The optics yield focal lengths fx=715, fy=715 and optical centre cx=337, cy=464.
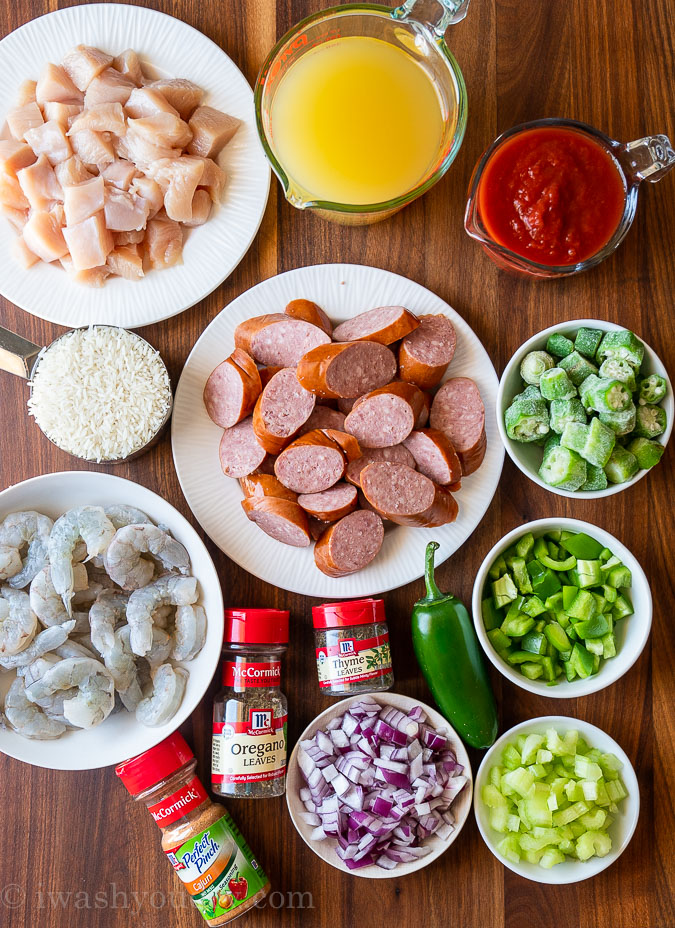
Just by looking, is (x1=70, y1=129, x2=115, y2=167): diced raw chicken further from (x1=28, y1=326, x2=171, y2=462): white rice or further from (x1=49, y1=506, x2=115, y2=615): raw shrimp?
(x1=49, y1=506, x2=115, y2=615): raw shrimp

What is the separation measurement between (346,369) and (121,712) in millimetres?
1003

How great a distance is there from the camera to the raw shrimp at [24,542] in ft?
5.61

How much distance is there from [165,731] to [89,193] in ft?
4.29

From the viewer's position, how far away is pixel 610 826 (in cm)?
176

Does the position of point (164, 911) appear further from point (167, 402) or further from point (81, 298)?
point (81, 298)

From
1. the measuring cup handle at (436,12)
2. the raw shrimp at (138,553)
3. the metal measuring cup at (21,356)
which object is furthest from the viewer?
the metal measuring cup at (21,356)

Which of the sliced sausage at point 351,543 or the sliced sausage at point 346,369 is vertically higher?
the sliced sausage at point 346,369

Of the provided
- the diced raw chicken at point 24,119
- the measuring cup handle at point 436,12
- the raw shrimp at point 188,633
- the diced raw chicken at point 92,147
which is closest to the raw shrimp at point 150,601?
the raw shrimp at point 188,633

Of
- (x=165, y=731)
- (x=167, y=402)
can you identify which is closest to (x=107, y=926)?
(x=165, y=731)

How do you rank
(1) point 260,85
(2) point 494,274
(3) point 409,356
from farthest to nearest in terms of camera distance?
(2) point 494,274
(3) point 409,356
(1) point 260,85

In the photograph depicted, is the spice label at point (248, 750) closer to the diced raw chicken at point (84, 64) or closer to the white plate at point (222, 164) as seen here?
the white plate at point (222, 164)

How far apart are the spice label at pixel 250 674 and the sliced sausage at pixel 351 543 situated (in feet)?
0.90

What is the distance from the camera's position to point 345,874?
183 centimetres
